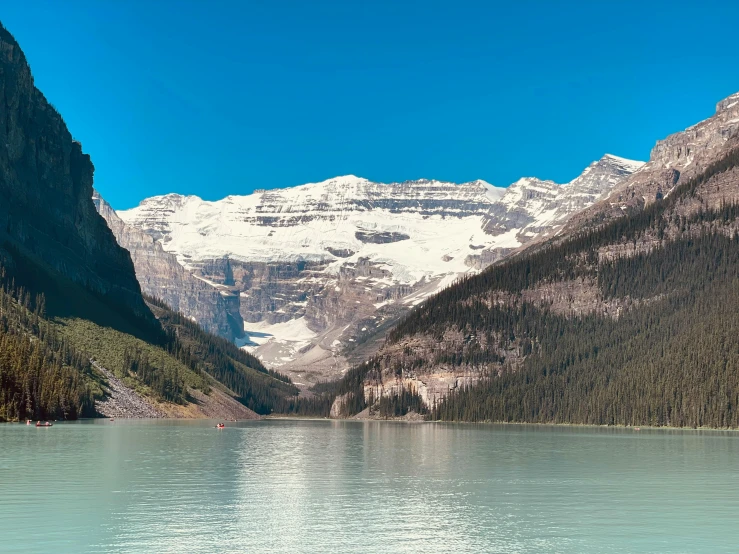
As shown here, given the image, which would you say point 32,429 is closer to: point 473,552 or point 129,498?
point 129,498

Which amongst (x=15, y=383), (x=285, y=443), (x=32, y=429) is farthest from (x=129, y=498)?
(x=15, y=383)

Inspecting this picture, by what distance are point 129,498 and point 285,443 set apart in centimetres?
8184

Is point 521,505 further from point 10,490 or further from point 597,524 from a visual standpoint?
point 10,490

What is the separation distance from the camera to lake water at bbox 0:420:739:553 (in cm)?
5800

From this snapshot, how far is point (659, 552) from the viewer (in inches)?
2172

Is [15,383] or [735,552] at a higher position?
[15,383]

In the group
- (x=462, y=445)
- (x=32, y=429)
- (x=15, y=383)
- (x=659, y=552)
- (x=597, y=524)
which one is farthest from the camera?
(x=15, y=383)

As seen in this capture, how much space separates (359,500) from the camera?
2980 inches

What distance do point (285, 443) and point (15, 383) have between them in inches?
2564

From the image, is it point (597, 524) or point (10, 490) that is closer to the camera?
point (597, 524)

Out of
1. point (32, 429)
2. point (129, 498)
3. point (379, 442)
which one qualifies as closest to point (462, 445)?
point (379, 442)

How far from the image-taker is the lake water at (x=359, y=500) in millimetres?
58000

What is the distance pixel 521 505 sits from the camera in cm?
7350

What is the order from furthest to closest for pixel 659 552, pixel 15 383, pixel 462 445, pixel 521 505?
pixel 15 383 < pixel 462 445 < pixel 521 505 < pixel 659 552
